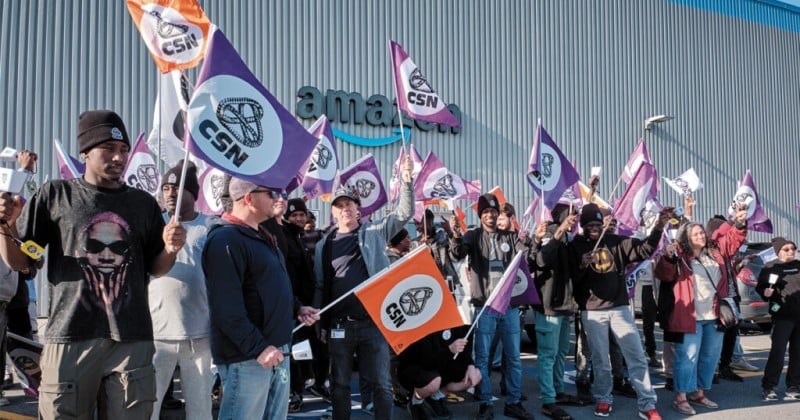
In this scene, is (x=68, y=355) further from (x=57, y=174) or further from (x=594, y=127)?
(x=594, y=127)

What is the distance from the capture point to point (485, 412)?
623 cm

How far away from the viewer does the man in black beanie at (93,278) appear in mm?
2852

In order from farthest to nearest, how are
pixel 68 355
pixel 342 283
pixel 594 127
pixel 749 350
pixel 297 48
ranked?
pixel 594 127, pixel 297 48, pixel 749 350, pixel 342 283, pixel 68 355

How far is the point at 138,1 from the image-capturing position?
5770 mm

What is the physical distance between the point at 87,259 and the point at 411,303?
8.61ft

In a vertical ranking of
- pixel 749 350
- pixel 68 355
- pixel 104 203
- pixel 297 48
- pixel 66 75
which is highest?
pixel 297 48

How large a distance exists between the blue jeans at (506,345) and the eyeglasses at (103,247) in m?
4.24

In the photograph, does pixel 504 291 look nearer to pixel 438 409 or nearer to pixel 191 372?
pixel 438 409

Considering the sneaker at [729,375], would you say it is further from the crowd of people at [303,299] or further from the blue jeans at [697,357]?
the blue jeans at [697,357]

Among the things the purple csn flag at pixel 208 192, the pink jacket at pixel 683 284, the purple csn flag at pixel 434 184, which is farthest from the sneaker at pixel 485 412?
the purple csn flag at pixel 434 184

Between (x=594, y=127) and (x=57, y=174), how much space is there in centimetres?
1606

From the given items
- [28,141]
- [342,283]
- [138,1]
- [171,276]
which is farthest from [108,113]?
[28,141]

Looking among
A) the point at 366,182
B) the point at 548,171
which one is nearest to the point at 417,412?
the point at 548,171

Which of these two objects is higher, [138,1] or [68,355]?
[138,1]
